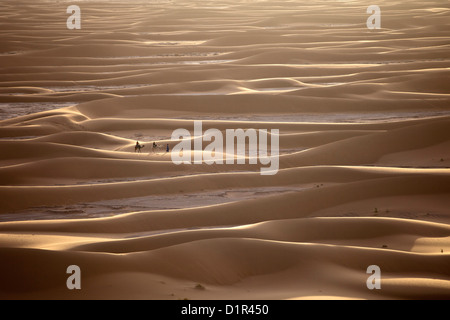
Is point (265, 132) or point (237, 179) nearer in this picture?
point (237, 179)

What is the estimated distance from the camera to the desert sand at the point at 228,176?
708cm

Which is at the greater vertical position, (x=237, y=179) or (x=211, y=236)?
(x=237, y=179)

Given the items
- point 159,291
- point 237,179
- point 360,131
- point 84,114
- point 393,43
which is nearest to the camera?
point 159,291

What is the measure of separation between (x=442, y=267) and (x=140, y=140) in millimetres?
9403

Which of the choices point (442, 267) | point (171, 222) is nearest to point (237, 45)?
point (171, 222)

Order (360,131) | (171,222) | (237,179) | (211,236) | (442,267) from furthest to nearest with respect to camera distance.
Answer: (360,131)
(237,179)
(171,222)
(211,236)
(442,267)

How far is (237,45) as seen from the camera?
3312 cm

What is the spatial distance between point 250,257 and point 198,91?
48.6 feet

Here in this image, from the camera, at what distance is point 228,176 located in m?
11.9

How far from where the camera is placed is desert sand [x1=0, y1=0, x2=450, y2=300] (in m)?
7.08

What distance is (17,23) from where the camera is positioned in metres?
44.2

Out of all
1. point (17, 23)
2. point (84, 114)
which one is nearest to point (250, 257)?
point (84, 114)

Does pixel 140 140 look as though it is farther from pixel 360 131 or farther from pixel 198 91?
pixel 198 91

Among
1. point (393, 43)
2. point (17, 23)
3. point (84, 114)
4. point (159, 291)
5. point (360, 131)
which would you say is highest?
point (17, 23)
